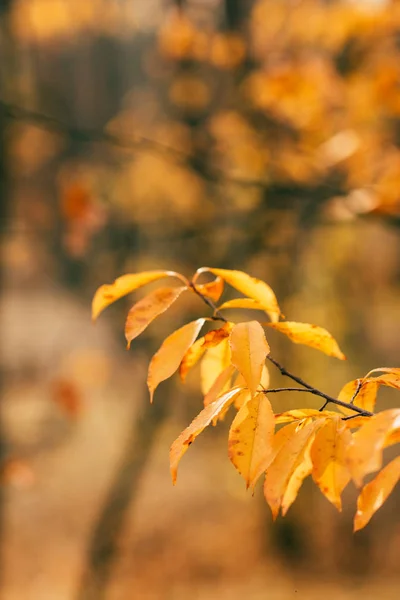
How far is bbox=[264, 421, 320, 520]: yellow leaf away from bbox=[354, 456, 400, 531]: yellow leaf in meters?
0.06

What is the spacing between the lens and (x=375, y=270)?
4332 millimetres

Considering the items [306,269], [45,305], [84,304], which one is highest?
[306,269]

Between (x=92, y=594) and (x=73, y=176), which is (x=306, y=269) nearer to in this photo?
(x=73, y=176)

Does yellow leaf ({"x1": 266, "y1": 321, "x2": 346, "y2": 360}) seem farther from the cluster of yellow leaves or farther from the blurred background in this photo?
the blurred background

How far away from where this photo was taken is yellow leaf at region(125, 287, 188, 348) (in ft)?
1.76

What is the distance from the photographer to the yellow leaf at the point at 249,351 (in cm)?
46

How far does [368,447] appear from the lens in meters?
0.40

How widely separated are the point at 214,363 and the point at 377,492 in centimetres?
23

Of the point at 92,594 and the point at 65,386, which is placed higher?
the point at 65,386

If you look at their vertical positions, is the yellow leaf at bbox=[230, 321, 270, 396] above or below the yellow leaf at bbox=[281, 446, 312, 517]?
above

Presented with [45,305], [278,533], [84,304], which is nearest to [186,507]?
[278,533]

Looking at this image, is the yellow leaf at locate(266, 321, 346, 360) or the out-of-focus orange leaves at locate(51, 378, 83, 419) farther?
the out-of-focus orange leaves at locate(51, 378, 83, 419)

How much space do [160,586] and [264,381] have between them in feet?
10.2

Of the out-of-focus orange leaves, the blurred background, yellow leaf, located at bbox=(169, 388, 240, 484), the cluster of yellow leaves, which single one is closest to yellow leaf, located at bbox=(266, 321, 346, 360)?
the cluster of yellow leaves
